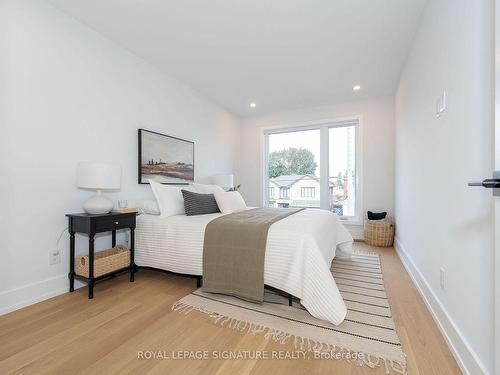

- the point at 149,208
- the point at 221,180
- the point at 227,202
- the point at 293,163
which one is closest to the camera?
the point at 149,208

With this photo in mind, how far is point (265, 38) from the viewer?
2602mm

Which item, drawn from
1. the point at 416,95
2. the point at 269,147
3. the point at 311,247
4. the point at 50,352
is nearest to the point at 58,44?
the point at 50,352

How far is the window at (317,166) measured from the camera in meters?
4.64

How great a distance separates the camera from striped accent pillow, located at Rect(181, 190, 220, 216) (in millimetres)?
2684

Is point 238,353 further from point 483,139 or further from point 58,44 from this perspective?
point 58,44

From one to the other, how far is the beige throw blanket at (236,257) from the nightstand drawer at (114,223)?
83 cm

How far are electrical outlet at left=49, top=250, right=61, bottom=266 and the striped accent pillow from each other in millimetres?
1202

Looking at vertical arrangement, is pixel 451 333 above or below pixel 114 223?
below

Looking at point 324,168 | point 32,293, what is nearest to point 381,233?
point 324,168

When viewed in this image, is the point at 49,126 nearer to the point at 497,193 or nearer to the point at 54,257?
the point at 54,257

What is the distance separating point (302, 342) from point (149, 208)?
2038mm

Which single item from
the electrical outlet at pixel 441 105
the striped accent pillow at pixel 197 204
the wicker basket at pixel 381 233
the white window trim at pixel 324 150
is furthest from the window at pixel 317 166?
the electrical outlet at pixel 441 105

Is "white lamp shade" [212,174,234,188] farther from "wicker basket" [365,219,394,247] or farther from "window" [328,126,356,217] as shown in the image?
"wicker basket" [365,219,394,247]

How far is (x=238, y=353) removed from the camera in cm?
140
